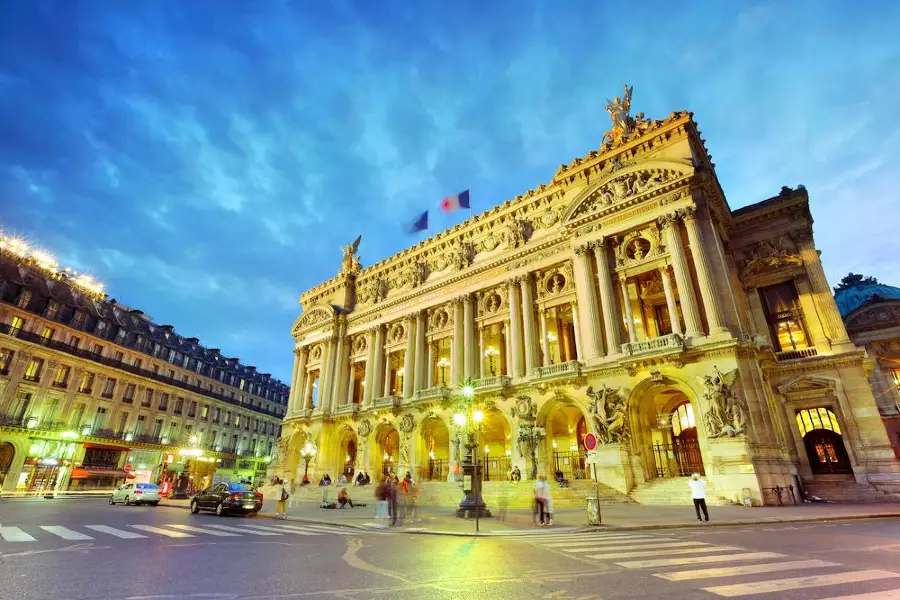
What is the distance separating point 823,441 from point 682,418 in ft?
24.0

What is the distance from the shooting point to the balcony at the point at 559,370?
92.1 feet

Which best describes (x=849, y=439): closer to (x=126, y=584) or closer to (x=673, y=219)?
(x=673, y=219)

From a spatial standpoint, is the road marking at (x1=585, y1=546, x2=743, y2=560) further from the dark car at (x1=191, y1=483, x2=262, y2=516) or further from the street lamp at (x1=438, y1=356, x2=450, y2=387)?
the street lamp at (x1=438, y1=356, x2=450, y2=387)

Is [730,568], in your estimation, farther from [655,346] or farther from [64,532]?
[655,346]

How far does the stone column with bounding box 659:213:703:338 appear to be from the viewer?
2498cm

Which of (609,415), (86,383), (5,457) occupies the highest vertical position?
(86,383)

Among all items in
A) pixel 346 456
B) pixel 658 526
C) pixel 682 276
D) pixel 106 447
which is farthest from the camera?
pixel 106 447

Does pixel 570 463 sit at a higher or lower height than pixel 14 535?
higher

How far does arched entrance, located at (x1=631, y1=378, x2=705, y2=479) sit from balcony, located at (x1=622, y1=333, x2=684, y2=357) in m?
1.77

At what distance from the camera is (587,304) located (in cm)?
2942

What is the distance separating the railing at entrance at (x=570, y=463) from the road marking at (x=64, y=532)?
2390 centimetres

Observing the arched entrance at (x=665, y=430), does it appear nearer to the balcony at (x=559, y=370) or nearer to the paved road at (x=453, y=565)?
the balcony at (x=559, y=370)

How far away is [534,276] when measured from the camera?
34094 millimetres

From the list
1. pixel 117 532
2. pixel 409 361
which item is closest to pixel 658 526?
pixel 117 532
